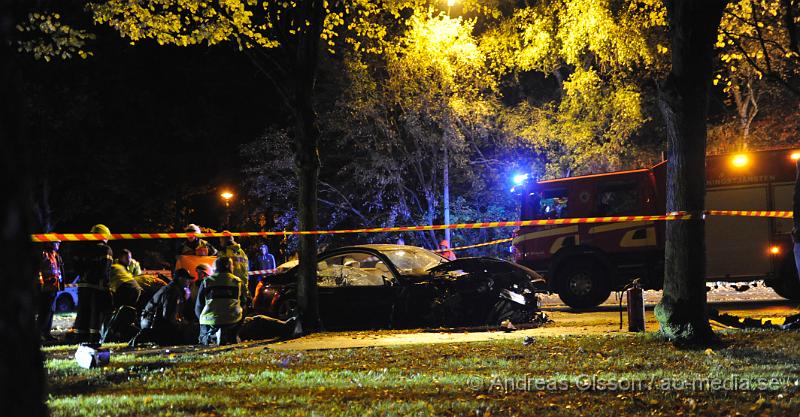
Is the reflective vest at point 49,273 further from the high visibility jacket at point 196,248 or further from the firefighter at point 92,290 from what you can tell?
the firefighter at point 92,290

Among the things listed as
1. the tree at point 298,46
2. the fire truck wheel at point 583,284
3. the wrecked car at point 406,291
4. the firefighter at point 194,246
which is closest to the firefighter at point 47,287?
the firefighter at point 194,246

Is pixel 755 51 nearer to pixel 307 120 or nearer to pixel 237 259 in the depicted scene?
pixel 307 120

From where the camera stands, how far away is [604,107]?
82.8 feet

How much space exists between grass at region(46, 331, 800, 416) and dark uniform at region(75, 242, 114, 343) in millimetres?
467

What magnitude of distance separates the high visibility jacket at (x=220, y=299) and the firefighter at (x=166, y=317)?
1.90 feet

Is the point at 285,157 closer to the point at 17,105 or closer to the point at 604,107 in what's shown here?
the point at 604,107

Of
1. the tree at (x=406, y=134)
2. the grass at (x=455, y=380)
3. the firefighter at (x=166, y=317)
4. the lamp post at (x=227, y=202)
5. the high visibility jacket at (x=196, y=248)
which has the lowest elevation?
the grass at (x=455, y=380)

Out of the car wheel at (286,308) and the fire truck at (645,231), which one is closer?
the car wheel at (286,308)

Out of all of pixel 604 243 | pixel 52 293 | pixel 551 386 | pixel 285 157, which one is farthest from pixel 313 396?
pixel 285 157

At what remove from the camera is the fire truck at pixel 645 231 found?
14.5 metres

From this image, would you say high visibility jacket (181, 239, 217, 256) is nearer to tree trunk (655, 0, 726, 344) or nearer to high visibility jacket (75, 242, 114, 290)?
high visibility jacket (75, 242, 114, 290)

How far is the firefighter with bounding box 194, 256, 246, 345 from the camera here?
36.8ft

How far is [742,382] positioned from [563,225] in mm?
8894

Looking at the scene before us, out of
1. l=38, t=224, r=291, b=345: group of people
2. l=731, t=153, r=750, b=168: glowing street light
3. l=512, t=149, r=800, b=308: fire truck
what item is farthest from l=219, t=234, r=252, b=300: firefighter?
l=731, t=153, r=750, b=168: glowing street light
